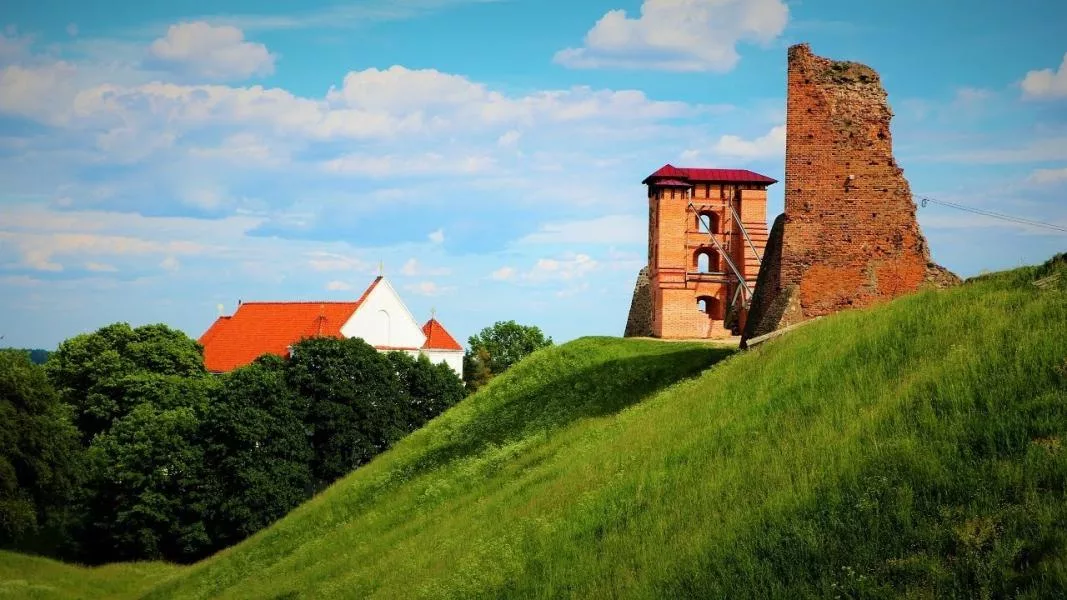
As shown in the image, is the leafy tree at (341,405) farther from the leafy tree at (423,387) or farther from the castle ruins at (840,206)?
the castle ruins at (840,206)

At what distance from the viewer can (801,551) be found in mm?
8383

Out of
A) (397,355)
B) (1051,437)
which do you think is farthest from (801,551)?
Answer: (397,355)

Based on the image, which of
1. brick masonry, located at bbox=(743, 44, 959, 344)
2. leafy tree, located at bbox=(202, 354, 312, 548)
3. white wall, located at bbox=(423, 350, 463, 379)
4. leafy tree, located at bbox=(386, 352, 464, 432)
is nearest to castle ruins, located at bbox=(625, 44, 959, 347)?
brick masonry, located at bbox=(743, 44, 959, 344)

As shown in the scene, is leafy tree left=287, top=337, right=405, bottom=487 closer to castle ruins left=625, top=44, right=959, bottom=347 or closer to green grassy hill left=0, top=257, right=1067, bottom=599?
green grassy hill left=0, top=257, right=1067, bottom=599

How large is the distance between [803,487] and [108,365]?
40.2 meters

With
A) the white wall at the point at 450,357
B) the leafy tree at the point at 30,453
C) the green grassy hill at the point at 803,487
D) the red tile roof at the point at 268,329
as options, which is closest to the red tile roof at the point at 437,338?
the white wall at the point at 450,357

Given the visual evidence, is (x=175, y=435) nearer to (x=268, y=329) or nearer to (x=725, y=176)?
(x=268, y=329)

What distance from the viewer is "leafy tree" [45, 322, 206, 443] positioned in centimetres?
4319

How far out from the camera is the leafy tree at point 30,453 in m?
30.6

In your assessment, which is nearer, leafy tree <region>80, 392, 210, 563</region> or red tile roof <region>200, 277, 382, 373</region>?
leafy tree <region>80, 392, 210, 563</region>

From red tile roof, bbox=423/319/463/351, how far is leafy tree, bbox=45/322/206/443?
61.8 ft

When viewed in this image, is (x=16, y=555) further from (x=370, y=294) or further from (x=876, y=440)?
(x=876, y=440)

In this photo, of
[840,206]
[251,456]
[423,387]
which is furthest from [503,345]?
[840,206]

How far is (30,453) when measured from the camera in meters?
32.0
